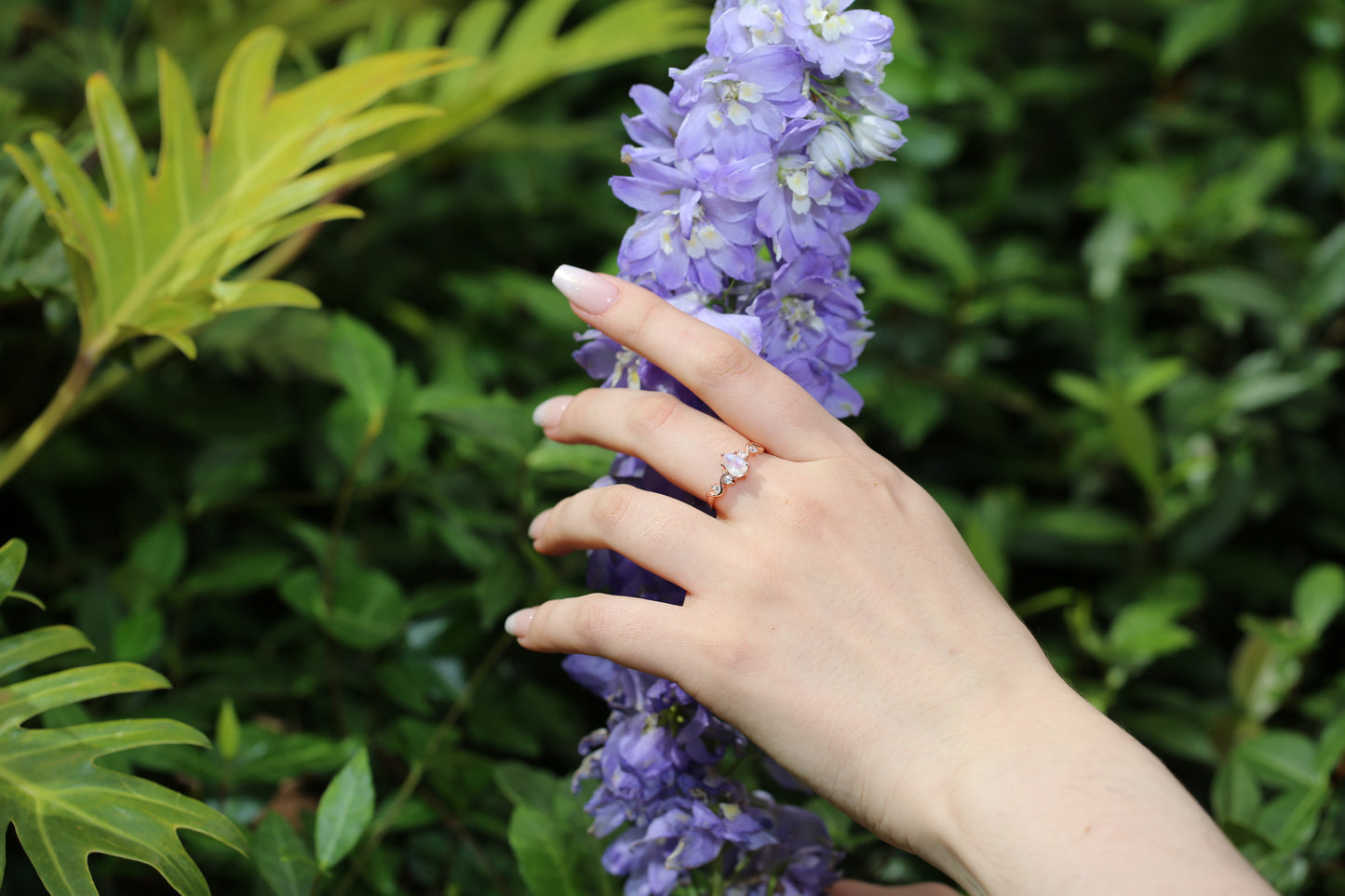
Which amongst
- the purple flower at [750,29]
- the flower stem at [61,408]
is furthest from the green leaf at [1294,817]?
the flower stem at [61,408]

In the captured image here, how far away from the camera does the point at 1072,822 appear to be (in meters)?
0.50

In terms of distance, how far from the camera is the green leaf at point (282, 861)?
701mm

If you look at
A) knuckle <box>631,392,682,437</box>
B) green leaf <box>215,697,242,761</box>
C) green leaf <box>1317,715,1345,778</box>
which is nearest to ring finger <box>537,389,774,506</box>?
knuckle <box>631,392,682,437</box>

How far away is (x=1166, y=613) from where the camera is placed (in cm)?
111

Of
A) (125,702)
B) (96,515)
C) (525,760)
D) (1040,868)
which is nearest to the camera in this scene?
(1040,868)

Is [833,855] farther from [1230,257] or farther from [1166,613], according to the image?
[1230,257]

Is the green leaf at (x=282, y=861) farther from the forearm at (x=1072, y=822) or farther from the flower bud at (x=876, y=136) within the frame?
the flower bud at (x=876, y=136)

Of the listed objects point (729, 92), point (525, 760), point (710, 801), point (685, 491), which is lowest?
point (525, 760)

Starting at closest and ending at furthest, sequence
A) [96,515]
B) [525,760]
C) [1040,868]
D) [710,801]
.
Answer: [1040,868] < [710,801] < [525,760] < [96,515]

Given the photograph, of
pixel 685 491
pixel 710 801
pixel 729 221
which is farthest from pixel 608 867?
pixel 729 221

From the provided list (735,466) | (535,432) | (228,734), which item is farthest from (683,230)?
(228,734)

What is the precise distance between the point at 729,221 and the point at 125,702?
763 mm

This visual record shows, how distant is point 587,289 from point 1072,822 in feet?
1.35

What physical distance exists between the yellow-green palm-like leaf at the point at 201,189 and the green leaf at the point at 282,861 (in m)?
0.39
